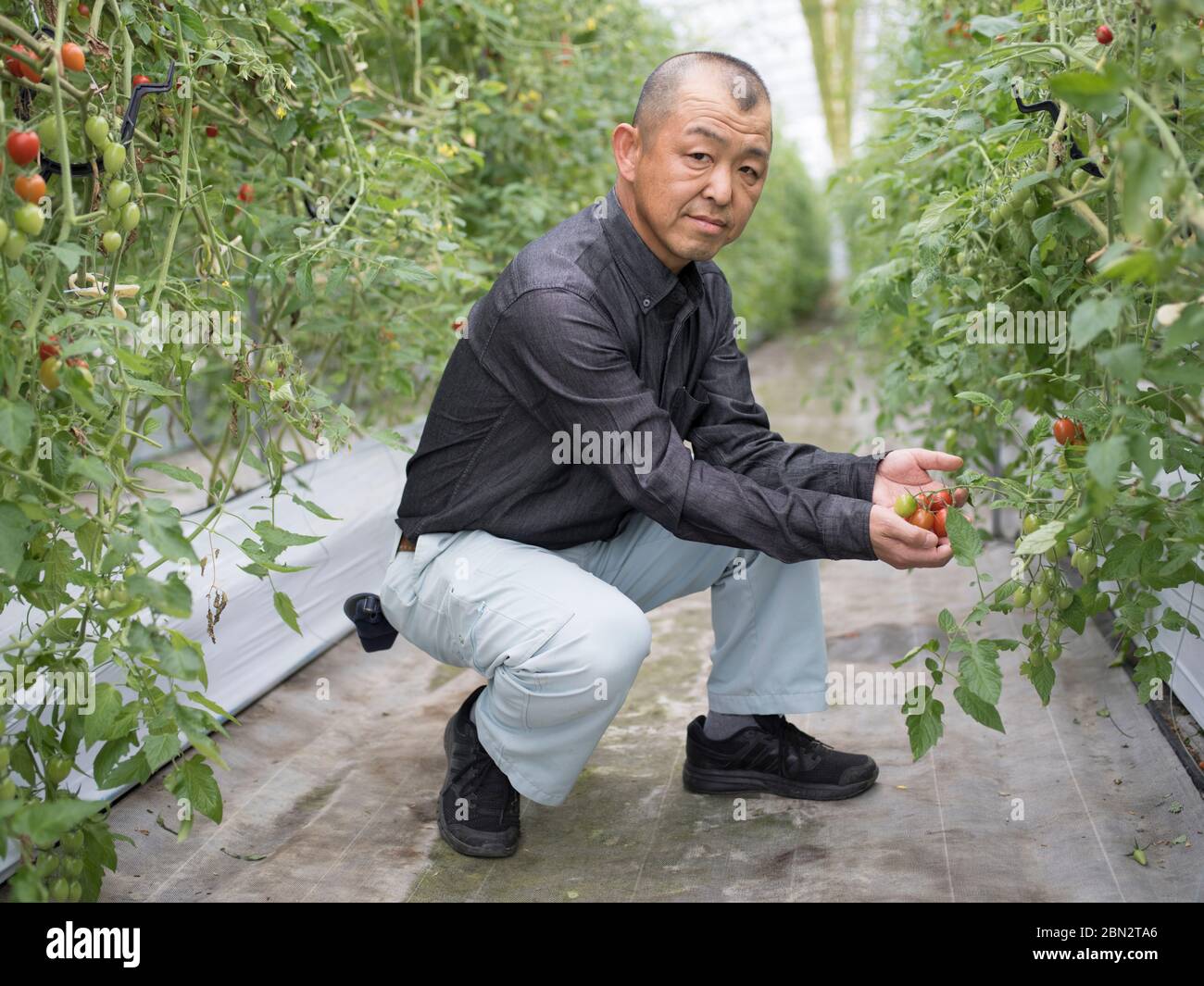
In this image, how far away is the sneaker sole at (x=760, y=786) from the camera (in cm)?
203

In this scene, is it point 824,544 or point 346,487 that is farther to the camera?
point 346,487

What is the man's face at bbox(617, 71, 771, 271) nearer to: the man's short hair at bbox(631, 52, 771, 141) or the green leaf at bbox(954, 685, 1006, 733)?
the man's short hair at bbox(631, 52, 771, 141)

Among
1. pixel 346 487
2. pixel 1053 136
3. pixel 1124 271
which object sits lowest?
pixel 346 487

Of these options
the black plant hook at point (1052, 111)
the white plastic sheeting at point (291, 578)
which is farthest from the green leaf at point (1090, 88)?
the white plastic sheeting at point (291, 578)

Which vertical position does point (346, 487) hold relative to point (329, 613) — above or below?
above

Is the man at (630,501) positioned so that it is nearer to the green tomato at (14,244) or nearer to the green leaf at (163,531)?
the green leaf at (163,531)

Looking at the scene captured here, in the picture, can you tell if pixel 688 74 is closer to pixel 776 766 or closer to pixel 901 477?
pixel 901 477

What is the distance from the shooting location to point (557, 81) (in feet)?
12.4

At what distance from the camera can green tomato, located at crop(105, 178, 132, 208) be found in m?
1.51

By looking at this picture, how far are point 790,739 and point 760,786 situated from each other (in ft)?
0.30

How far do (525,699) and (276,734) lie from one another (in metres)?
0.82

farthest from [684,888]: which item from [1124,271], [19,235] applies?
[19,235]
